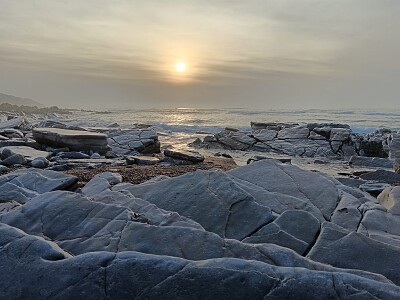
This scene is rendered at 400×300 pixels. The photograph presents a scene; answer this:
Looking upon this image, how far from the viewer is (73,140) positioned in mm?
13570

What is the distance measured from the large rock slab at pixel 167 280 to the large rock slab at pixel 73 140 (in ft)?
34.7

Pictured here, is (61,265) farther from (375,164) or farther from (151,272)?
(375,164)

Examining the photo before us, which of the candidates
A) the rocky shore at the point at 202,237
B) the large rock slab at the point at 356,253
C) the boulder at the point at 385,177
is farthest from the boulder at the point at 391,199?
the boulder at the point at 385,177

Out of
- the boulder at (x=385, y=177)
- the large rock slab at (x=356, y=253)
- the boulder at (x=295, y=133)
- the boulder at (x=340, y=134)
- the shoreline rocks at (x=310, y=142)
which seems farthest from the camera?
the boulder at (x=295, y=133)

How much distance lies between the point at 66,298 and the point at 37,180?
168 inches

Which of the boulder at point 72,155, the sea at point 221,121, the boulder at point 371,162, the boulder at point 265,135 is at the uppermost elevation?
the boulder at point 72,155

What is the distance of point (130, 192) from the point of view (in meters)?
6.09

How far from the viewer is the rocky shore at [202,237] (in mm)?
3012

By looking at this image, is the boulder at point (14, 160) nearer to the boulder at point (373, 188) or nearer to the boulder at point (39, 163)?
the boulder at point (39, 163)

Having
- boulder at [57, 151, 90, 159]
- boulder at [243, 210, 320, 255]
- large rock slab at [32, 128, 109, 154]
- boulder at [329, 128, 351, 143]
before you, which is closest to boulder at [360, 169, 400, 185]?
boulder at [243, 210, 320, 255]

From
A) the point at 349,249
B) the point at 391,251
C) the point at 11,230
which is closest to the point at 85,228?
the point at 11,230

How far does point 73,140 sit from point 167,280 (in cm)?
1137

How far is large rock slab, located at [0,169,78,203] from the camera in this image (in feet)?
20.9

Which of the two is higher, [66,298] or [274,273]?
[274,273]
